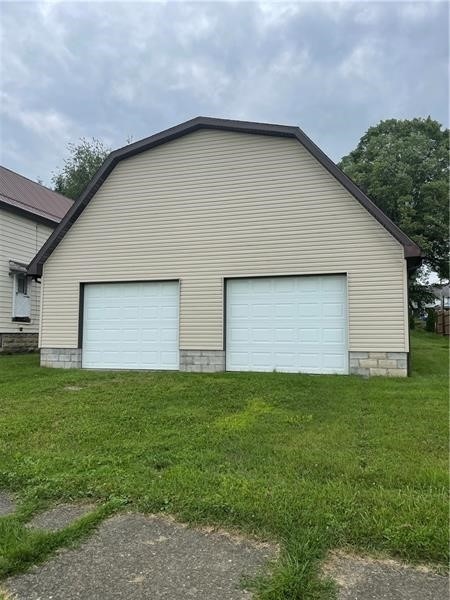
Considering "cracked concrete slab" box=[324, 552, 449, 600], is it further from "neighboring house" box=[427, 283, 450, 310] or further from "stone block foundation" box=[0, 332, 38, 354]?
"neighboring house" box=[427, 283, 450, 310]

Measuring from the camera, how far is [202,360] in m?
10.8

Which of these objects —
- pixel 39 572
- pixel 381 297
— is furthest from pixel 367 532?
pixel 381 297

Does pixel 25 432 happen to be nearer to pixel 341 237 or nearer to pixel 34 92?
pixel 341 237

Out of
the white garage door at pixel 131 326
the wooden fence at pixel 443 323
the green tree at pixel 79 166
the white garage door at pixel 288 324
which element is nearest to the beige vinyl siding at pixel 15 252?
the white garage door at pixel 131 326

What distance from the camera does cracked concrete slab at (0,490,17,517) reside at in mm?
3490

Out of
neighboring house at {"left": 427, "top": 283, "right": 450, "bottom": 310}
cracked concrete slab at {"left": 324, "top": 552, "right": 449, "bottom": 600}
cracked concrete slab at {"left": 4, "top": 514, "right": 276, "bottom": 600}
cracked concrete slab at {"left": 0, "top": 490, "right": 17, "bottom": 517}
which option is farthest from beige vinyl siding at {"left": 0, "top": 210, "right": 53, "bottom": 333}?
neighboring house at {"left": 427, "top": 283, "right": 450, "bottom": 310}

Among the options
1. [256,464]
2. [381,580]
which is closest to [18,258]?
[256,464]

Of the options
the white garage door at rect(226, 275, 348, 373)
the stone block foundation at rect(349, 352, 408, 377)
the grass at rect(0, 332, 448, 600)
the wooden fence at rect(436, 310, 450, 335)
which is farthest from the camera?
the wooden fence at rect(436, 310, 450, 335)

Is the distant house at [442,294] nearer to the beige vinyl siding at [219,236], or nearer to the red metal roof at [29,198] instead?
the beige vinyl siding at [219,236]

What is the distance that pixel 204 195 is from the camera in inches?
444

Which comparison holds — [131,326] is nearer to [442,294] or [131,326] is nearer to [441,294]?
[442,294]

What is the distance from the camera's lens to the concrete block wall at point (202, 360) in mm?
10727

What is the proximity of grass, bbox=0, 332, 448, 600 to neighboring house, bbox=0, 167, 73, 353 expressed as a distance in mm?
7507

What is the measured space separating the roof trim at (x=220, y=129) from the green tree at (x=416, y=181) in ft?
50.7
